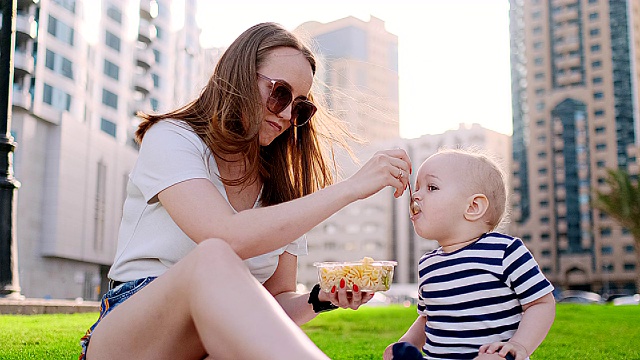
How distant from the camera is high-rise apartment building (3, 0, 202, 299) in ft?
102

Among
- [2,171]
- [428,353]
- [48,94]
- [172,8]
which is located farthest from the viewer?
[172,8]

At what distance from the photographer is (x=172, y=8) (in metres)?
44.6

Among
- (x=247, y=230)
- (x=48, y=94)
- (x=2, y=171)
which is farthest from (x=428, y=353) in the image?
(x=48, y=94)

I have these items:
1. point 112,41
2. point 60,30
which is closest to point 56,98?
point 60,30

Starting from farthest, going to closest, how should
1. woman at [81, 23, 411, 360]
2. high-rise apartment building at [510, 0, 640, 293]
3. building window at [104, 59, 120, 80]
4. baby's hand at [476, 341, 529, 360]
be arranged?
1. high-rise apartment building at [510, 0, 640, 293]
2. building window at [104, 59, 120, 80]
3. baby's hand at [476, 341, 529, 360]
4. woman at [81, 23, 411, 360]

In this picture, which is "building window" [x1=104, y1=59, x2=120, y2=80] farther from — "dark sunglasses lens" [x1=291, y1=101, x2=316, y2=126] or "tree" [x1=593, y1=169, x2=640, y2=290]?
"dark sunglasses lens" [x1=291, y1=101, x2=316, y2=126]

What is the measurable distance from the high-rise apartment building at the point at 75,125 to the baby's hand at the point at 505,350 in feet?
91.9

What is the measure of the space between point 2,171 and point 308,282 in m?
67.4

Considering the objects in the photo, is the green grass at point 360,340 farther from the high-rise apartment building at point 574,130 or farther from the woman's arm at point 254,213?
the high-rise apartment building at point 574,130

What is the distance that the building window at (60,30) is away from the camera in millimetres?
32125

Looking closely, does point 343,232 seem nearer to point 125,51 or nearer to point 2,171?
point 125,51

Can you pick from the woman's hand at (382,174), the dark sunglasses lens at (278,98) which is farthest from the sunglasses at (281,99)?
the woman's hand at (382,174)

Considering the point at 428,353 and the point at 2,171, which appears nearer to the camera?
the point at 428,353

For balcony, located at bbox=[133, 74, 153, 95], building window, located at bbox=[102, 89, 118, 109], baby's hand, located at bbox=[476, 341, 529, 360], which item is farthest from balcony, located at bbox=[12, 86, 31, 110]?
baby's hand, located at bbox=[476, 341, 529, 360]
